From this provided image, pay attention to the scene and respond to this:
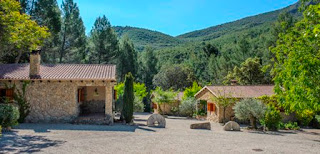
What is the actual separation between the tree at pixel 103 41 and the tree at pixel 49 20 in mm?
6685

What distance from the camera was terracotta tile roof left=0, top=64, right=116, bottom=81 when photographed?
16.4 meters

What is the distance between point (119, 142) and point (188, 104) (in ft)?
65.0

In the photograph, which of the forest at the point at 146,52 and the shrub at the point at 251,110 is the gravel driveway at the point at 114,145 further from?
the shrub at the point at 251,110

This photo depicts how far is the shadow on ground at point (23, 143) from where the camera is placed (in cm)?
897

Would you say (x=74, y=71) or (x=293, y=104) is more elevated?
(x=74, y=71)

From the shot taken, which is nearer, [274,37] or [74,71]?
[74,71]

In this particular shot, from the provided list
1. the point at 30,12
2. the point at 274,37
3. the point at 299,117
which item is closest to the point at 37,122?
the point at 30,12

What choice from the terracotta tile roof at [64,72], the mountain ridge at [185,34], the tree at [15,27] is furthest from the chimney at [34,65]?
the mountain ridge at [185,34]

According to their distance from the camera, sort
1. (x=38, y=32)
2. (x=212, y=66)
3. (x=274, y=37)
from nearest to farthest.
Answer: (x=38, y=32)
(x=274, y=37)
(x=212, y=66)

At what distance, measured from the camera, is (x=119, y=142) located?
11.0 meters

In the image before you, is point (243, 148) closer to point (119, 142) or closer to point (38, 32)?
point (119, 142)

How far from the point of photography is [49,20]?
28.6 metres

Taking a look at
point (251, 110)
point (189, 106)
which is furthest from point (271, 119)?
point (189, 106)

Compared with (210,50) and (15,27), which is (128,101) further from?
(210,50)
